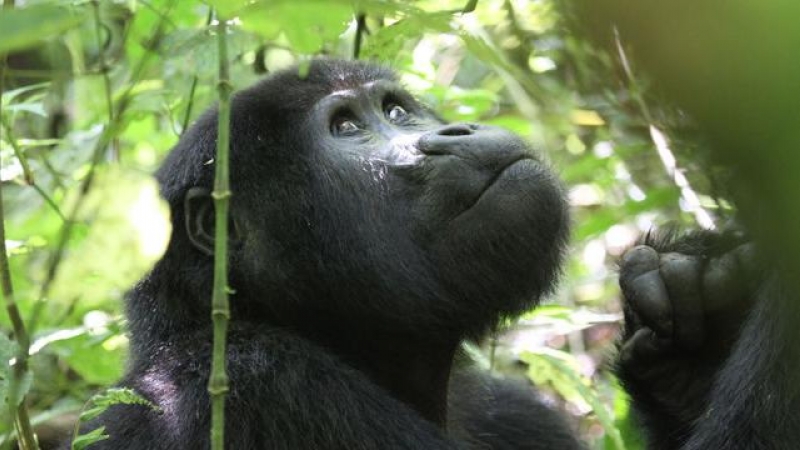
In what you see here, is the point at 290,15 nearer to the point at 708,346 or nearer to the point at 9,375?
the point at 9,375

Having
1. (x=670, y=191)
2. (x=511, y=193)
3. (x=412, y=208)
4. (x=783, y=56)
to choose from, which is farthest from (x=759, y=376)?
(x=783, y=56)

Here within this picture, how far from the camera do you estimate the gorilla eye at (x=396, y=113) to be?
151 inches

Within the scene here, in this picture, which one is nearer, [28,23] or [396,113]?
[28,23]

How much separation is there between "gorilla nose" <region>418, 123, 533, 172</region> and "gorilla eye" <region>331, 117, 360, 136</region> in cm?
33

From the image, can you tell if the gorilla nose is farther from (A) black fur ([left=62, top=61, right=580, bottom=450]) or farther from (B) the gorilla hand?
(B) the gorilla hand

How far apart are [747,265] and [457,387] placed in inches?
50.5

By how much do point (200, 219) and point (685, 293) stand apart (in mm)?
Result: 1548

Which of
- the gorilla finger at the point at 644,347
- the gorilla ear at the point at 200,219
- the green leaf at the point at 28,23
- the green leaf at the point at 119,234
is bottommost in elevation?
the gorilla finger at the point at 644,347

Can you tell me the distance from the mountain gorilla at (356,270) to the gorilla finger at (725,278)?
0.02 metres

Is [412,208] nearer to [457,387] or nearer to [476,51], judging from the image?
[457,387]

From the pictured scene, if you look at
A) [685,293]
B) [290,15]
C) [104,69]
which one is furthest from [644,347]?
[104,69]

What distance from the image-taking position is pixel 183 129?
4.54 meters

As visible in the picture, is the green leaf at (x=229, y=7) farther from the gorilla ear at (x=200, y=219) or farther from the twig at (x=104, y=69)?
the twig at (x=104, y=69)

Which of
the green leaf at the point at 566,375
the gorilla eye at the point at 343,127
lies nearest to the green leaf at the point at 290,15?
the gorilla eye at the point at 343,127
